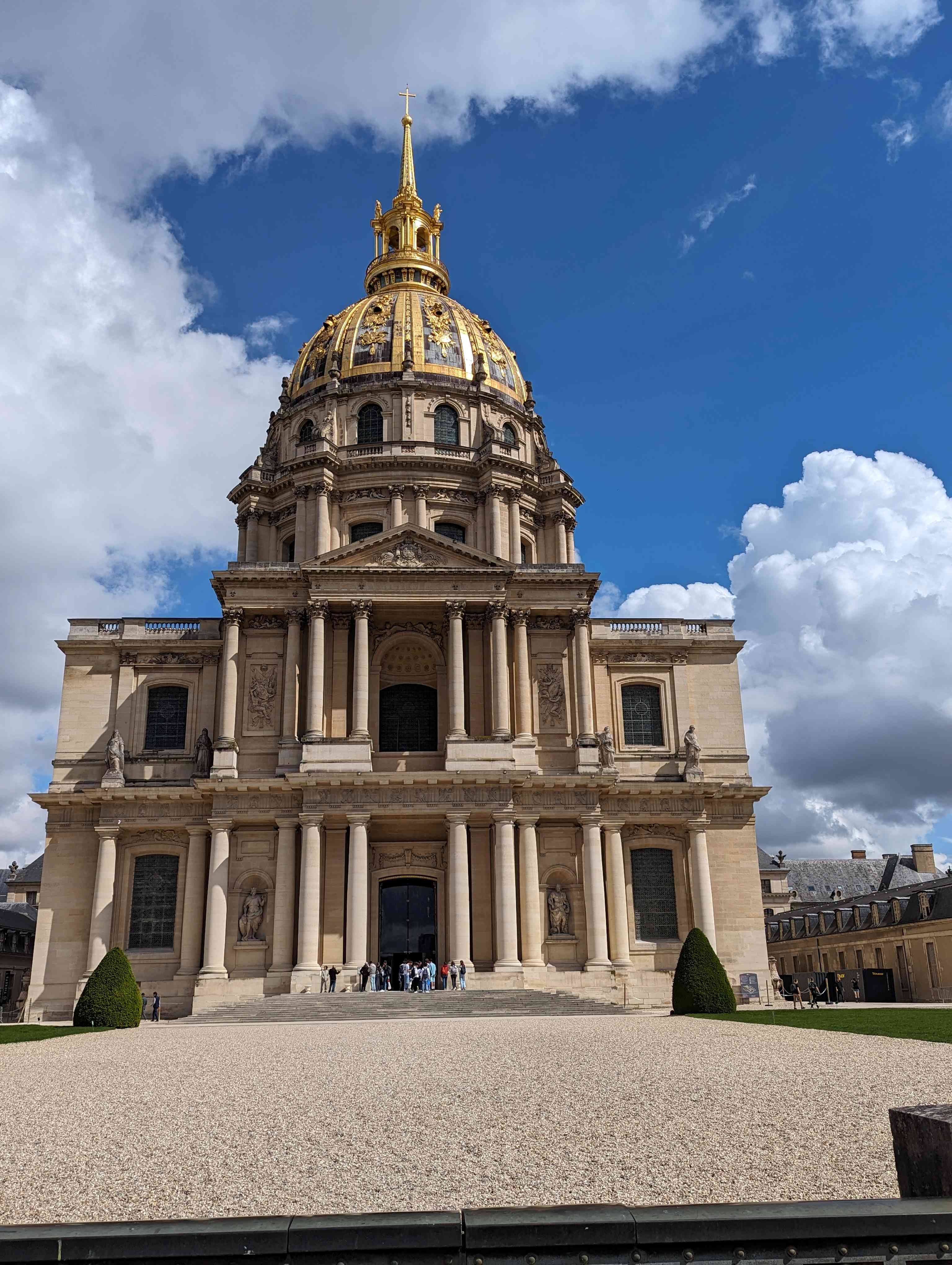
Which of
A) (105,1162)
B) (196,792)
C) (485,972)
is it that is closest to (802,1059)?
(105,1162)

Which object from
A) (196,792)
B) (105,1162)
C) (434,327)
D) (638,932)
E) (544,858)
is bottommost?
(105,1162)

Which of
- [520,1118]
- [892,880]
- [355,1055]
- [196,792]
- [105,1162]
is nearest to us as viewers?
[105,1162]

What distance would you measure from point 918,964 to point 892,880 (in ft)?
88.8

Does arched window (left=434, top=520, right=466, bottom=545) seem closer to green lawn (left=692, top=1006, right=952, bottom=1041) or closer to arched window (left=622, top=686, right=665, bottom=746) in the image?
arched window (left=622, top=686, right=665, bottom=746)

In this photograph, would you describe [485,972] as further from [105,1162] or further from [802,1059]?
[105,1162]

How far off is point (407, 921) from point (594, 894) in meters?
7.09

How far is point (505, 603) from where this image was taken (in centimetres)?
4241

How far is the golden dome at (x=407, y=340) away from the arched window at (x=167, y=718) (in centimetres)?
1969

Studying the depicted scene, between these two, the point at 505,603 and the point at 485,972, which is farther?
the point at 505,603

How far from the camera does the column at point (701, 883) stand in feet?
134

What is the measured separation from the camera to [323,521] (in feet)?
167

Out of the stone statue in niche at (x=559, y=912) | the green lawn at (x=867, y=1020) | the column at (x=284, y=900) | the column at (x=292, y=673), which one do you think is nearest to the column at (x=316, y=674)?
the column at (x=292, y=673)

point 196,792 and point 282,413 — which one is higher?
point 282,413

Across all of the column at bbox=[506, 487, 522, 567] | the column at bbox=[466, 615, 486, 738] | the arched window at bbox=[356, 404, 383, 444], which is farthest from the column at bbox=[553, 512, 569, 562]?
the column at bbox=[466, 615, 486, 738]
